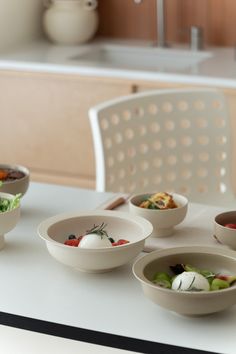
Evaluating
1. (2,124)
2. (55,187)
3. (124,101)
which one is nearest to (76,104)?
(2,124)

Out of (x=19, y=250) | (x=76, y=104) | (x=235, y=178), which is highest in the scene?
(x=19, y=250)

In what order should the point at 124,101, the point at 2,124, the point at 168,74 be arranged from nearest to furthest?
the point at 124,101 → the point at 168,74 → the point at 2,124

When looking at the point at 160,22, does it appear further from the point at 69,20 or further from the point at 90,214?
the point at 90,214

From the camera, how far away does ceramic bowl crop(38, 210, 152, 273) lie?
173cm

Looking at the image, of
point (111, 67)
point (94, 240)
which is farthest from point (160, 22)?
point (94, 240)

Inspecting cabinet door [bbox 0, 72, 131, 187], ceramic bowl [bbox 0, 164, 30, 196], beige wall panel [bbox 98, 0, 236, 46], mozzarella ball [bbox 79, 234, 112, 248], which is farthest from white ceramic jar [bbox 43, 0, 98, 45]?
mozzarella ball [bbox 79, 234, 112, 248]

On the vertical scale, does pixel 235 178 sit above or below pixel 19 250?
below

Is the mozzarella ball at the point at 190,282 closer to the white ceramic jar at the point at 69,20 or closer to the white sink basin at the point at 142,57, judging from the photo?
the white sink basin at the point at 142,57

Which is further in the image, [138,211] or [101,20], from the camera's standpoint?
[101,20]

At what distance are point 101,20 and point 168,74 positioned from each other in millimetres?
992

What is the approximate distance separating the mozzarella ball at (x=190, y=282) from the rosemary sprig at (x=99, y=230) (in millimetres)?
222

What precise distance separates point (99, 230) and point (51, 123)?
193cm

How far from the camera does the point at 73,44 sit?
4.12 m

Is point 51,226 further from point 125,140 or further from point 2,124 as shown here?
point 2,124
